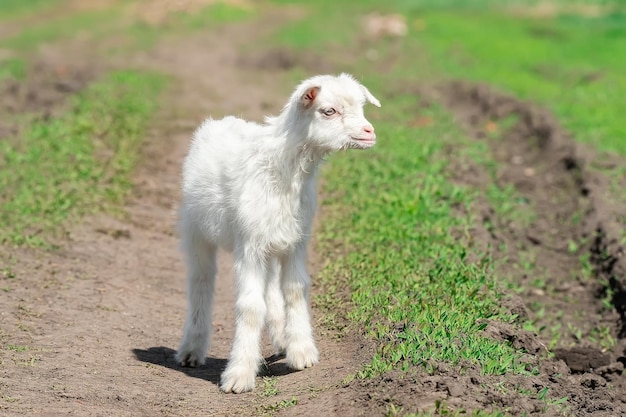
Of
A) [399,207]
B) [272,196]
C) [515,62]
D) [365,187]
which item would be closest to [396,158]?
[365,187]

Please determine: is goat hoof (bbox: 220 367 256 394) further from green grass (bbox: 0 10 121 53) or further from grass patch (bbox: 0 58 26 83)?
green grass (bbox: 0 10 121 53)

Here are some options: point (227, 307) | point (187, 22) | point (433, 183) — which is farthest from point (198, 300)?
point (187, 22)

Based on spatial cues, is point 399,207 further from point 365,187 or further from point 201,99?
point 201,99

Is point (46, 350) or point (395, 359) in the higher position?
point (395, 359)

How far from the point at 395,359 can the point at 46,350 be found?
289cm

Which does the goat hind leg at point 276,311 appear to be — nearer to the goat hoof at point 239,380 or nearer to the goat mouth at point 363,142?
the goat hoof at point 239,380

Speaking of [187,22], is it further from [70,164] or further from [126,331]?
[126,331]

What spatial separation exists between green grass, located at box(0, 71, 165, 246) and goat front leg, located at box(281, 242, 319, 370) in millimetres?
3848

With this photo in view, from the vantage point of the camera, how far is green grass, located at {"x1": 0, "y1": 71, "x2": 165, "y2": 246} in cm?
1145

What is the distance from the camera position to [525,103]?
18.6 metres

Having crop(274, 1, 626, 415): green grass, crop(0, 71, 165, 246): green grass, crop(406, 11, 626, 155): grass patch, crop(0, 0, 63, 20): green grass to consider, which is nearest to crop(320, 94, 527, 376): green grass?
crop(274, 1, 626, 415): green grass

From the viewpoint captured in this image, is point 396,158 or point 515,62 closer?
point 396,158

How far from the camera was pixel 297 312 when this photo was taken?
311 inches

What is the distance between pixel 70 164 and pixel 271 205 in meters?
6.38
